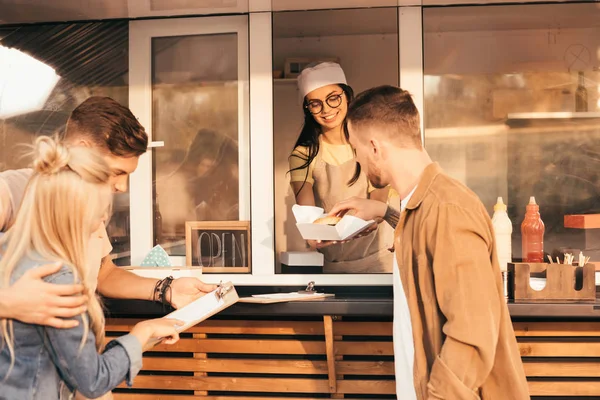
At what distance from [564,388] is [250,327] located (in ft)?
4.27

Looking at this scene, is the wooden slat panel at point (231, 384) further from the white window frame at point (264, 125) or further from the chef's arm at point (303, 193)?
the chef's arm at point (303, 193)

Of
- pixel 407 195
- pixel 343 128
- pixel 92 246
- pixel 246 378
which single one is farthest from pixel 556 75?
pixel 92 246

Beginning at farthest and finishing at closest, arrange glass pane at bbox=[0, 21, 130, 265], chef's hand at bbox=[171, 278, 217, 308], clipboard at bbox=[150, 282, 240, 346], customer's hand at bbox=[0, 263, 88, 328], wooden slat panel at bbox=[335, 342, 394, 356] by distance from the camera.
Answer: glass pane at bbox=[0, 21, 130, 265]
wooden slat panel at bbox=[335, 342, 394, 356]
chef's hand at bbox=[171, 278, 217, 308]
clipboard at bbox=[150, 282, 240, 346]
customer's hand at bbox=[0, 263, 88, 328]

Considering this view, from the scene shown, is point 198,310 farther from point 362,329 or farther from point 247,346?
point 362,329

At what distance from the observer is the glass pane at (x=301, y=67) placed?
3.16 m

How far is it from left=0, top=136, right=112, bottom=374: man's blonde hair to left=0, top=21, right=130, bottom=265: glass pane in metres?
1.95

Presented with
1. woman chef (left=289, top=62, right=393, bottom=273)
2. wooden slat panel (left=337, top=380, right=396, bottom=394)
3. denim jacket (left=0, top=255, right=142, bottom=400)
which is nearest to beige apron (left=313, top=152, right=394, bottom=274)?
woman chef (left=289, top=62, right=393, bottom=273)

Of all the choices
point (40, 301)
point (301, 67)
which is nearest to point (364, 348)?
point (301, 67)

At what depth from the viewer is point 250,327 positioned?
2.79 meters

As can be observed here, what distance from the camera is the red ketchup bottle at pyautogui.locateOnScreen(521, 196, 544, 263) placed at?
3043 mm

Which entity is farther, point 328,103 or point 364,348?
point 328,103

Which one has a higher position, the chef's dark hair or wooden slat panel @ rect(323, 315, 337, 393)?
the chef's dark hair

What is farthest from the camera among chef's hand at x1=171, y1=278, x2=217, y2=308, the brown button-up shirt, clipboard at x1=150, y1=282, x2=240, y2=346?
chef's hand at x1=171, y1=278, x2=217, y2=308

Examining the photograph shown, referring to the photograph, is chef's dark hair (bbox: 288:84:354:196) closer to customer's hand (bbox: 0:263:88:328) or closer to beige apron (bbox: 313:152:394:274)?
beige apron (bbox: 313:152:394:274)
